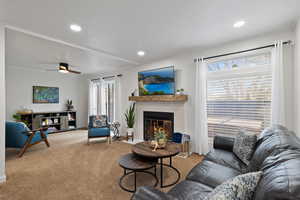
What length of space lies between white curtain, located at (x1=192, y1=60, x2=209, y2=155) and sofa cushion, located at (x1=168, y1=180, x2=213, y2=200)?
6.42ft

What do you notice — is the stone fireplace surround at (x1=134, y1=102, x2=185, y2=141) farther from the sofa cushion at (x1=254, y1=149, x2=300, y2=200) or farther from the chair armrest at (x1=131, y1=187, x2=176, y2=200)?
the sofa cushion at (x1=254, y1=149, x2=300, y2=200)

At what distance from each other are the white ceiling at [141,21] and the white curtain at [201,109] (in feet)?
1.97

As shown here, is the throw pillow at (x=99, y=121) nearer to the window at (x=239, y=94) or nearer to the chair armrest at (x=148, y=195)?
the window at (x=239, y=94)

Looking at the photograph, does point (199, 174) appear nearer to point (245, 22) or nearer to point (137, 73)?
point (245, 22)

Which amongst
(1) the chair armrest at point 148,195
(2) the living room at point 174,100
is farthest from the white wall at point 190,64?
(1) the chair armrest at point 148,195

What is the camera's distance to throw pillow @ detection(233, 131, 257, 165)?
6.02 ft

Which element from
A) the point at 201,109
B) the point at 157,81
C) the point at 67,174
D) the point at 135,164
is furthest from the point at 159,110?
the point at 67,174

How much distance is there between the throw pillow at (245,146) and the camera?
183cm

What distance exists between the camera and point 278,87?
2428mm

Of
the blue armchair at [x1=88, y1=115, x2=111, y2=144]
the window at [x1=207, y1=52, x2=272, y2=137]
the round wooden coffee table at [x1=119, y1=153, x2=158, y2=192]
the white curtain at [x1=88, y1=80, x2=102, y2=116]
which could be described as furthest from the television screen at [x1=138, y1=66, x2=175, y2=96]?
the white curtain at [x1=88, y1=80, x2=102, y2=116]

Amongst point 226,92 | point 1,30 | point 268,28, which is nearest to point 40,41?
point 1,30

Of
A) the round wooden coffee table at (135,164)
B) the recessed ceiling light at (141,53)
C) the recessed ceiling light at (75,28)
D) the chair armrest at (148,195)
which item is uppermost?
the recessed ceiling light at (141,53)

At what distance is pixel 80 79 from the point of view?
6.87m

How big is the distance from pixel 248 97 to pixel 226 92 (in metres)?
0.42
